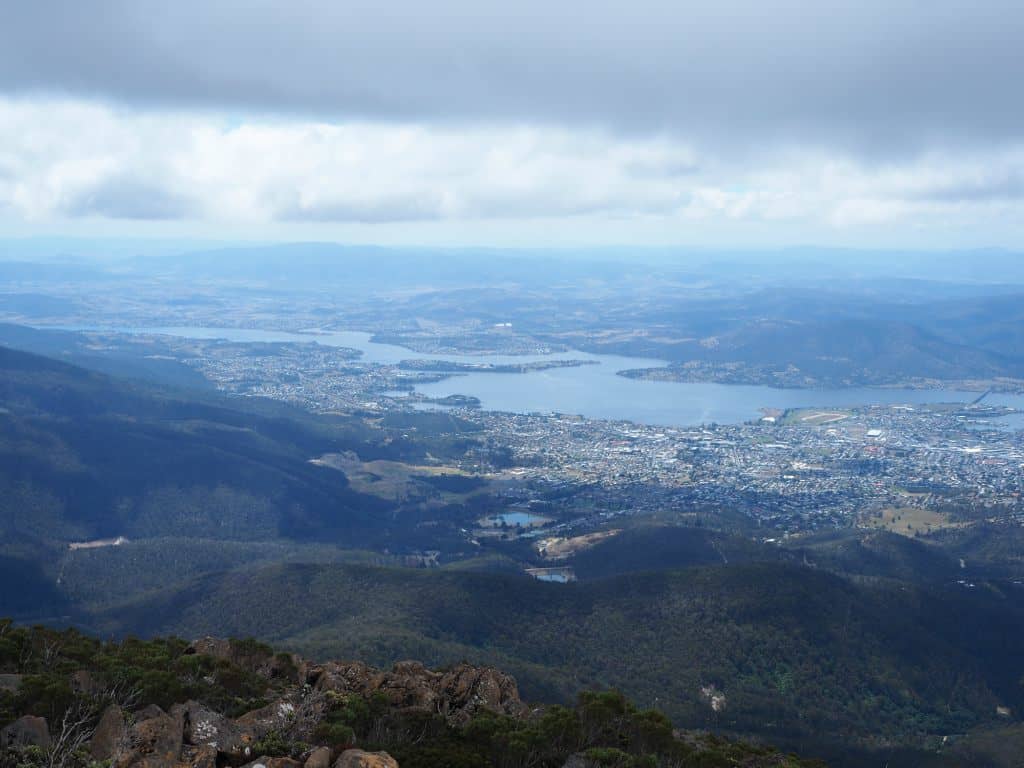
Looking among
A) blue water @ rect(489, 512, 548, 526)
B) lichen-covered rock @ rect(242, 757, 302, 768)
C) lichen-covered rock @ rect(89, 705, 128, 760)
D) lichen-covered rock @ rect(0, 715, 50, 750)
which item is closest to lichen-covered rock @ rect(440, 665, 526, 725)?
lichen-covered rock @ rect(242, 757, 302, 768)

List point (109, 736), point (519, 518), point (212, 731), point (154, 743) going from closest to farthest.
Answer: point (154, 743)
point (109, 736)
point (212, 731)
point (519, 518)

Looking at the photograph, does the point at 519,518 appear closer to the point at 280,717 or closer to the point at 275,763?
the point at 280,717

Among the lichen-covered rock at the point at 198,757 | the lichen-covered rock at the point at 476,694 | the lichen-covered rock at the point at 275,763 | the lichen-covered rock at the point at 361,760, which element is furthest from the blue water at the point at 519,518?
the lichen-covered rock at the point at 275,763

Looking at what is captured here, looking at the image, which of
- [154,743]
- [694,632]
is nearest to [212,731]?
[154,743]

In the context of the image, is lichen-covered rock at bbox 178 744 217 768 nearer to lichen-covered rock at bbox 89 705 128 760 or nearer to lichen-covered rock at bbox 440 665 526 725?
lichen-covered rock at bbox 89 705 128 760

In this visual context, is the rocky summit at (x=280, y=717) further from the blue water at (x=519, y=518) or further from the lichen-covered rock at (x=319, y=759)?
the blue water at (x=519, y=518)
